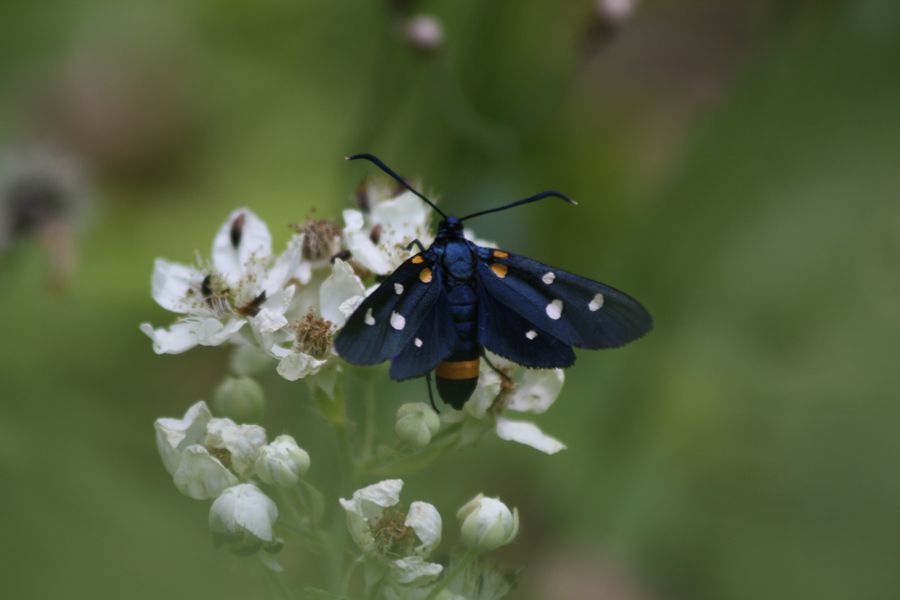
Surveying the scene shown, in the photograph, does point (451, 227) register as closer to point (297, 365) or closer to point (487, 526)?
point (297, 365)

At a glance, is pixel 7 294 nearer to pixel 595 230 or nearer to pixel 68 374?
pixel 68 374

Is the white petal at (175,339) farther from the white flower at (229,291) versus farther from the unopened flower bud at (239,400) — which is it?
the unopened flower bud at (239,400)

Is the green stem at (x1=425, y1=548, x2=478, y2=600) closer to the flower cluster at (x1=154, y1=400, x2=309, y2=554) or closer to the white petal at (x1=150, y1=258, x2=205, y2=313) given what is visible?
the flower cluster at (x1=154, y1=400, x2=309, y2=554)

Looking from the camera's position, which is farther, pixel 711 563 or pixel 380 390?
pixel 711 563

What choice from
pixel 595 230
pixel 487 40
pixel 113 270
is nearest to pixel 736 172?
pixel 595 230

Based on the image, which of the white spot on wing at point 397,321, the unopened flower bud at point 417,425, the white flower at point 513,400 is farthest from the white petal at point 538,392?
the white spot on wing at point 397,321

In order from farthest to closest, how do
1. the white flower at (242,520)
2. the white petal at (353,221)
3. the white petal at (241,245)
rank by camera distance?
the white petal at (241,245) < the white petal at (353,221) < the white flower at (242,520)

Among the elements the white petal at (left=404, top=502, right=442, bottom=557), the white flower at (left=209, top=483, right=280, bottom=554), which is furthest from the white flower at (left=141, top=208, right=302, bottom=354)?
the white petal at (left=404, top=502, right=442, bottom=557)
